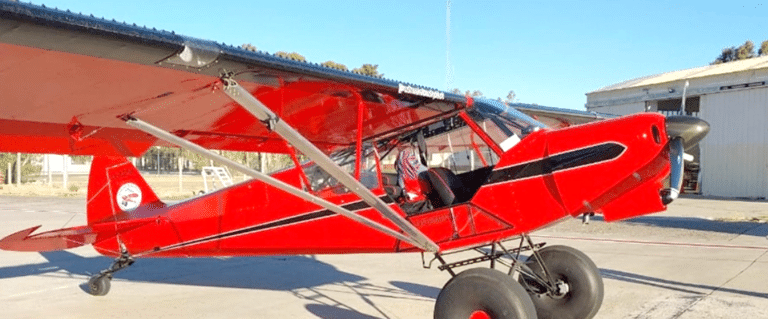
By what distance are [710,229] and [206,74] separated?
519 inches

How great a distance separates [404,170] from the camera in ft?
17.6

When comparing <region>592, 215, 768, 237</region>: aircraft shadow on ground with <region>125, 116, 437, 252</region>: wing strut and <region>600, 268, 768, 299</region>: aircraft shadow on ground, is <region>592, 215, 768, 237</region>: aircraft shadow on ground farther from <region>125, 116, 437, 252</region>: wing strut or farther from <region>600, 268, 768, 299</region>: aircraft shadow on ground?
<region>125, 116, 437, 252</region>: wing strut

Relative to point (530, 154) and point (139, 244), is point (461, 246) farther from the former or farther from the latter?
point (139, 244)

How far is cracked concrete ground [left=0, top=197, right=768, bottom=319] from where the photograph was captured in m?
6.00

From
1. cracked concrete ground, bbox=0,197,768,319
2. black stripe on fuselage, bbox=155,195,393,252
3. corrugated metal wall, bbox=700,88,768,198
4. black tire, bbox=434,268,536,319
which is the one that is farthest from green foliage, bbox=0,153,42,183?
black tire, bbox=434,268,536,319

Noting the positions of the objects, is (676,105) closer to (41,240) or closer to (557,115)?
(557,115)

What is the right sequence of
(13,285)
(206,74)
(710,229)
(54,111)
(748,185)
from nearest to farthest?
(206,74) < (54,111) < (13,285) < (710,229) < (748,185)

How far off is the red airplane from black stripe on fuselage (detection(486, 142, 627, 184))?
10 millimetres

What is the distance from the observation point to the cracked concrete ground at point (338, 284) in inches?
236

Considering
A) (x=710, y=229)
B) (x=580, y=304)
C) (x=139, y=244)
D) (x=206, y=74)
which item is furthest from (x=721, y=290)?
(x=710, y=229)

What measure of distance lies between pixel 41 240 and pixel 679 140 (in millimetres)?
5835

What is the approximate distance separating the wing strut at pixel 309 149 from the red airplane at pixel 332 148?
0.5 inches

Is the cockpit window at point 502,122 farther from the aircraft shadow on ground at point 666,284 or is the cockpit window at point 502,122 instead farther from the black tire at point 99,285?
the black tire at point 99,285

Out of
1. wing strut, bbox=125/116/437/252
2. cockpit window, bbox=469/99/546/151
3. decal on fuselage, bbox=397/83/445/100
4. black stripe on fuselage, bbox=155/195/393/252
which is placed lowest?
black stripe on fuselage, bbox=155/195/393/252
